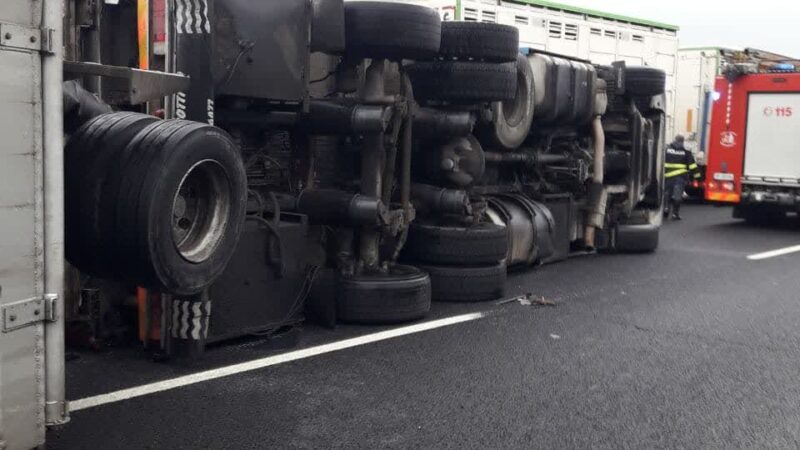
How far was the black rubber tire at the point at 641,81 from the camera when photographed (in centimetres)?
1116

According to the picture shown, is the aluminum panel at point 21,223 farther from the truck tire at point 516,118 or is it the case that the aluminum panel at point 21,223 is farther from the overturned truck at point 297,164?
the truck tire at point 516,118

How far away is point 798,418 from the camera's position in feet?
16.1

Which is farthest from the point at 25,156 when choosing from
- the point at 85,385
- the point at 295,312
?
the point at 295,312

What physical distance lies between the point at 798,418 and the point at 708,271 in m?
5.32

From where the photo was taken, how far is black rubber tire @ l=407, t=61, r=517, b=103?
7.57 m

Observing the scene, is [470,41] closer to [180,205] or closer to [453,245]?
[453,245]

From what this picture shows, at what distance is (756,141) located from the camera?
15.7 meters

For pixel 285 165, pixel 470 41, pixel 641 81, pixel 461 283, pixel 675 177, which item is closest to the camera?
pixel 285 165

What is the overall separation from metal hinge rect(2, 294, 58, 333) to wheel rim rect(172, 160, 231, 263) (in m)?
0.92

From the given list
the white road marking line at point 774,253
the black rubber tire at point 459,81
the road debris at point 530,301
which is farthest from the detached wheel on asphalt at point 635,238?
the black rubber tire at point 459,81

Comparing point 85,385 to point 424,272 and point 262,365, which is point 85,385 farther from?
point 424,272

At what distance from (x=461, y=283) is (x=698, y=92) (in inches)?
549

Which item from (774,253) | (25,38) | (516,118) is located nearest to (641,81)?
(516,118)

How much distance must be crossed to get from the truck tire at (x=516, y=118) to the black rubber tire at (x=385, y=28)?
7.54ft
